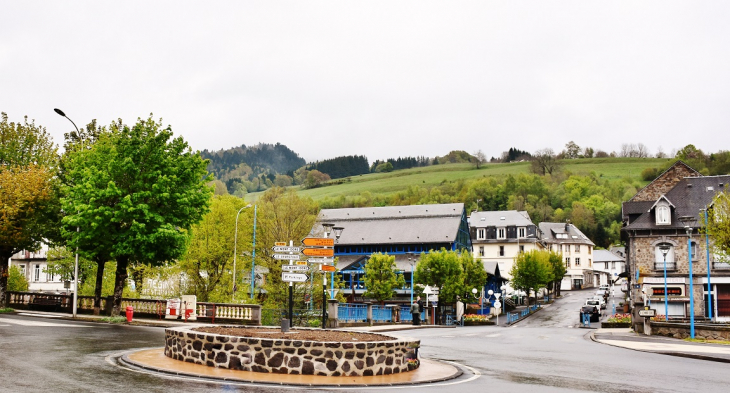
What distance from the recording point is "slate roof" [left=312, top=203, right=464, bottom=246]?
7712 cm

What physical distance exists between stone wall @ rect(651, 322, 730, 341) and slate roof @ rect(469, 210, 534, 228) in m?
72.9

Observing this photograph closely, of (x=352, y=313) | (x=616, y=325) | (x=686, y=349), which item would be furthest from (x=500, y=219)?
(x=686, y=349)

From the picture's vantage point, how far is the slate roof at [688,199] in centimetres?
5597

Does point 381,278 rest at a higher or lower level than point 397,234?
lower

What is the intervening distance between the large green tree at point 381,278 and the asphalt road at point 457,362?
1252 inches

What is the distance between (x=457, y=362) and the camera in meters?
18.8

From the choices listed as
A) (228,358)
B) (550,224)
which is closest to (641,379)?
(228,358)

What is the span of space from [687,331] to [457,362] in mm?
18922

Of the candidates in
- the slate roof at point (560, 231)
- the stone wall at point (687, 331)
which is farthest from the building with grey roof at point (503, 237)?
the stone wall at point (687, 331)

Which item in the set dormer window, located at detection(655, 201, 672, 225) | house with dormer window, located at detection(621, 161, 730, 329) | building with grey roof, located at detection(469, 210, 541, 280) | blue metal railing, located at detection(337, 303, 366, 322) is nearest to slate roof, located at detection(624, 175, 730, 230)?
house with dormer window, located at detection(621, 161, 730, 329)

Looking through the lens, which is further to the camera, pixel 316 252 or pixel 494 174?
pixel 494 174

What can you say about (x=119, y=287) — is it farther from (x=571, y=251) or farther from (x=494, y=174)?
(x=494, y=174)

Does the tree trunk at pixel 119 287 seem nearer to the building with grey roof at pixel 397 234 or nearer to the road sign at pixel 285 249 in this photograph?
the road sign at pixel 285 249

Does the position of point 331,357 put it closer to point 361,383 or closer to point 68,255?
point 361,383
